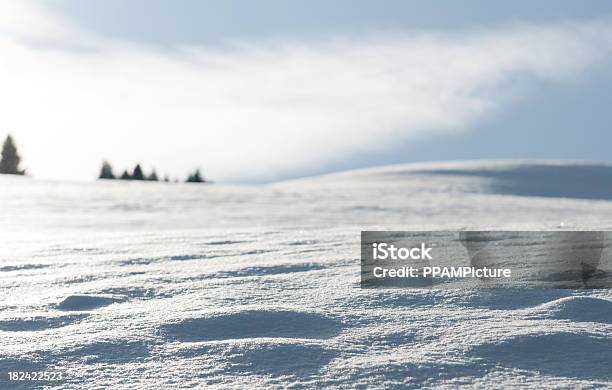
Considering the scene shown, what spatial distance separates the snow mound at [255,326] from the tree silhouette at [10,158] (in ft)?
114

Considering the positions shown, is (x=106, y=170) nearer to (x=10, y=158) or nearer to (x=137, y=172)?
(x=137, y=172)

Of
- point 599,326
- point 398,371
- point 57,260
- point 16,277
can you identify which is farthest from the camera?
point 57,260

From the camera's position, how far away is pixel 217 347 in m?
1.92

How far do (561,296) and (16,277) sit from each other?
2.62m

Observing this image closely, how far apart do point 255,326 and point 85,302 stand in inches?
32.5

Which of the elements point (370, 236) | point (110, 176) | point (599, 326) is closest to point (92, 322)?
point (599, 326)

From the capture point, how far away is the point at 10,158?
3350cm

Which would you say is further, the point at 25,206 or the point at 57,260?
the point at 25,206

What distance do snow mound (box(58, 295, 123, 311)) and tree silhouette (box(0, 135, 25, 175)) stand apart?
34.2 meters

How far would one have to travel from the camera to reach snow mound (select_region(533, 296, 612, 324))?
2.20 meters

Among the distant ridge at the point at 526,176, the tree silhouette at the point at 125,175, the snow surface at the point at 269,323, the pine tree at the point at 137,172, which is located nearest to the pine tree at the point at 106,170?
the tree silhouette at the point at 125,175

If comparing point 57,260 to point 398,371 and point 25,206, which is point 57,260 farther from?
point 25,206

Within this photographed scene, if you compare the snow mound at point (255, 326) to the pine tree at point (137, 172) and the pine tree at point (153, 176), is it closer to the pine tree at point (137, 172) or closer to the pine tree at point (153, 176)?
the pine tree at point (137, 172)

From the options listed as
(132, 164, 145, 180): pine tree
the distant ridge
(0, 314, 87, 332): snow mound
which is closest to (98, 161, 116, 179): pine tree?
(132, 164, 145, 180): pine tree
